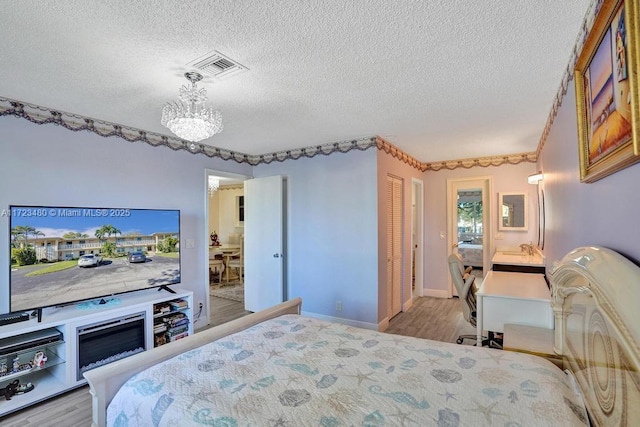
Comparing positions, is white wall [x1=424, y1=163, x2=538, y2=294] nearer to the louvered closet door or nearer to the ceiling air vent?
the louvered closet door

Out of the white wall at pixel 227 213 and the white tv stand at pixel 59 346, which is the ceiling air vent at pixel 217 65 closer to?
the white tv stand at pixel 59 346

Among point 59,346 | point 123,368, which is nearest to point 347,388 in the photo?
point 123,368

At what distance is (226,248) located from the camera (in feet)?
22.8

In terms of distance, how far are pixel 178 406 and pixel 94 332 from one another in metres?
1.92

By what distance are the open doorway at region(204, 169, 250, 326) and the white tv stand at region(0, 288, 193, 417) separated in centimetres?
168

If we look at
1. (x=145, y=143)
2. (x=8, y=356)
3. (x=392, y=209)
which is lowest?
(x=8, y=356)

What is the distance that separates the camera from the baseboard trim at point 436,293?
536 centimetres

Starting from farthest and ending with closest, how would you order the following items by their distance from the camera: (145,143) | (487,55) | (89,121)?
(145,143)
(89,121)
(487,55)

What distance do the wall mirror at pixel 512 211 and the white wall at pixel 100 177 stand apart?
4208 millimetres

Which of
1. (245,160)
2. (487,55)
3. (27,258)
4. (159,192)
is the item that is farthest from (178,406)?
(245,160)

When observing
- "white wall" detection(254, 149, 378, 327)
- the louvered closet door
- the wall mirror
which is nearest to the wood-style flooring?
the louvered closet door

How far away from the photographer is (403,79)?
220 centimetres

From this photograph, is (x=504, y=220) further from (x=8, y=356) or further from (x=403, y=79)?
(x=8, y=356)

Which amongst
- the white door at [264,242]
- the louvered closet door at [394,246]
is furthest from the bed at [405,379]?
the white door at [264,242]
